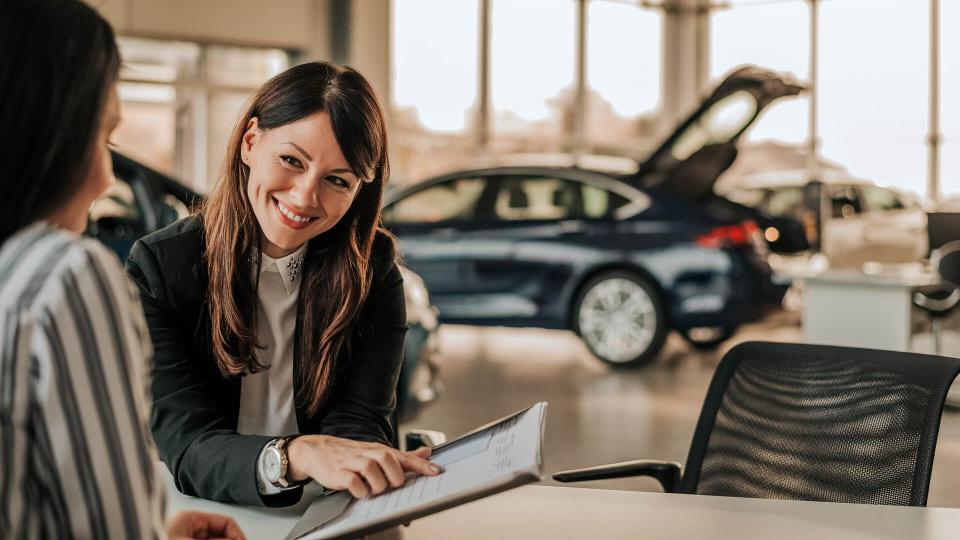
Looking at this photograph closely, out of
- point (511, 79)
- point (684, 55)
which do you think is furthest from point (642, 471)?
point (684, 55)

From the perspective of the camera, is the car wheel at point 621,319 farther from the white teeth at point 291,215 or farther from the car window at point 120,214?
the white teeth at point 291,215

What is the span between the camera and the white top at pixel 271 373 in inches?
61.5

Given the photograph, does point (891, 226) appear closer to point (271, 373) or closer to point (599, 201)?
point (599, 201)

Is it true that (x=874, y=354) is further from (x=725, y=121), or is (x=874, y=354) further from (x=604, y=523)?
(x=725, y=121)

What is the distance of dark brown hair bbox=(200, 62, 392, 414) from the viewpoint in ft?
4.96

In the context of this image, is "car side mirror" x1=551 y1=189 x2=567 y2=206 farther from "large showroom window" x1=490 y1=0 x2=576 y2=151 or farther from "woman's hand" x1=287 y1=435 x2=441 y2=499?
"large showroom window" x1=490 y1=0 x2=576 y2=151

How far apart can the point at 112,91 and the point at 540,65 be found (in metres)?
12.7

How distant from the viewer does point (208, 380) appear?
153cm

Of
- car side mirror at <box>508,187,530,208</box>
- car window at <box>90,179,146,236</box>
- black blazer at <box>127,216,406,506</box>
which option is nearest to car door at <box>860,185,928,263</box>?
car side mirror at <box>508,187,530,208</box>

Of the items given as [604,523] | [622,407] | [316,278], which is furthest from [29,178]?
[622,407]

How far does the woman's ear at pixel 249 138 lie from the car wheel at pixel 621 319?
16.9ft

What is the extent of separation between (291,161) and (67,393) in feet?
2.84

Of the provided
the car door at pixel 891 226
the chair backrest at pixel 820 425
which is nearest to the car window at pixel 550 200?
the car door at pixel 891 226

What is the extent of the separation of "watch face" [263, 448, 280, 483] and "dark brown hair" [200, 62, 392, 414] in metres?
0.26
